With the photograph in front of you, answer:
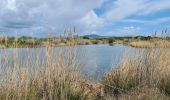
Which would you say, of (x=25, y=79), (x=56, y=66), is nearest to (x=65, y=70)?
(x=56, y=66)

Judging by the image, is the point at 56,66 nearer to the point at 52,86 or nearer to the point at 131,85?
the point at 52,86

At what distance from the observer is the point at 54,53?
582 cm

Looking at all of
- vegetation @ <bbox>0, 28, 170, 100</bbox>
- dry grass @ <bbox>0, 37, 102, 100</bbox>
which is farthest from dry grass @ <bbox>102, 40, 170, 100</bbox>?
dry grass @ <bbox>0, 37, 102, 100</bbox>

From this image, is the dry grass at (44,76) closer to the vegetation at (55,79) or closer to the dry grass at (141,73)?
the vegetation at (55,79)

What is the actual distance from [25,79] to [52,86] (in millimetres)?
511

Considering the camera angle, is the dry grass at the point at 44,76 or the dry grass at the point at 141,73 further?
the dry grass at the point at 141,73

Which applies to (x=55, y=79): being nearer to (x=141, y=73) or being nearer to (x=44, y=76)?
(x=44, y=76)

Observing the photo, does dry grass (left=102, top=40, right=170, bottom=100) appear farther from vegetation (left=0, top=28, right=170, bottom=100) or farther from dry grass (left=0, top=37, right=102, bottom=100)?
dry grass (left=0, top=37, right=102, bottom=100)

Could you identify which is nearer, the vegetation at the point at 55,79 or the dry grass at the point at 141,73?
the vegetation at the point at 55,79

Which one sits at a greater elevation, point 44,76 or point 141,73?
point 44,76

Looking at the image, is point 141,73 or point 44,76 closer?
point 44,76

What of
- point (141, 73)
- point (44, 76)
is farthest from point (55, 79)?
point (141, 73)

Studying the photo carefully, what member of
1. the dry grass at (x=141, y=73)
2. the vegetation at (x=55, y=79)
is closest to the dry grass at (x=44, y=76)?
the vegetation at (x=55, y=79)

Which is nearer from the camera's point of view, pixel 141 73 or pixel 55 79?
pixel 55 79
